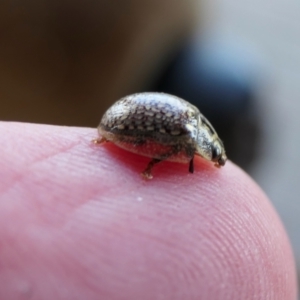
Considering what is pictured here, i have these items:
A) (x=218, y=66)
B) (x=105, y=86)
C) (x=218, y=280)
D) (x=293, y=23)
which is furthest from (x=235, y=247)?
(x=293, y=23)

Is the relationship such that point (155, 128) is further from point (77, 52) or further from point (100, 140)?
point (77, 52)

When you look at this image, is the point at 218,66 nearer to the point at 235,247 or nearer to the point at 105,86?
the point at 105,86

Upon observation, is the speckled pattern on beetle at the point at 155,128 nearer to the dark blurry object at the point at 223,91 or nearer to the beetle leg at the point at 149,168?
the beetle leg at the point at 149,168

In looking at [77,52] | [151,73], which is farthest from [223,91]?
[77,52]

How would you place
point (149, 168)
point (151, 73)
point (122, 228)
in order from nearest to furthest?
1. point (122, 228)
2. point (149, 168)
3. point (151, 73)

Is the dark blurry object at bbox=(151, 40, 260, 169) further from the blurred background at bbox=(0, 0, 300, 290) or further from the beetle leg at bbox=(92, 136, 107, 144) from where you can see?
the beetle leg at bbox=(92, 136, 107, 144)

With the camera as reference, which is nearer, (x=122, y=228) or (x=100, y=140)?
(x=122, y=228)
